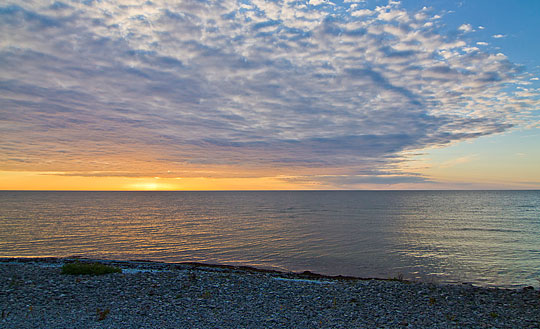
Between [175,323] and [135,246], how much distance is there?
28.3 m

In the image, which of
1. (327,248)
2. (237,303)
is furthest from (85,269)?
(327,248)

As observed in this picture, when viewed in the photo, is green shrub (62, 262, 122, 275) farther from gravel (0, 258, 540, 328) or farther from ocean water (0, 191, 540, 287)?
ocean water (0, 191, 540, 287)

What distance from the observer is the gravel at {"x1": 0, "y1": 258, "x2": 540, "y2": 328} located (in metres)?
10.8

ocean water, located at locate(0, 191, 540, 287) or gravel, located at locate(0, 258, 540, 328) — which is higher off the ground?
gravel, located at locate(0, 258, 540, 328)

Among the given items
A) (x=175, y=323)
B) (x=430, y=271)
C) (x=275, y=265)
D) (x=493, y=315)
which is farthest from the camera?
(x=275, y=265)

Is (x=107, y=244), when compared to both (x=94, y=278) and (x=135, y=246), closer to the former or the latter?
(x=135, y=246)

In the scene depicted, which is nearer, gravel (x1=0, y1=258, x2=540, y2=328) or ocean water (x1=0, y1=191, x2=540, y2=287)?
gravel (x1=0, y1=258, x2=540, y2=328)

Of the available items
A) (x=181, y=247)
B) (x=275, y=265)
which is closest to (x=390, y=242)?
(x=275, y=265)

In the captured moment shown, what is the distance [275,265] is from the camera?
27.4m

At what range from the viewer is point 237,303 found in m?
13.0

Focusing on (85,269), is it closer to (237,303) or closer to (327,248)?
(237,303)

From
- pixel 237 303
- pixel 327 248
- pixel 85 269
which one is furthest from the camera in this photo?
pixel 327 248

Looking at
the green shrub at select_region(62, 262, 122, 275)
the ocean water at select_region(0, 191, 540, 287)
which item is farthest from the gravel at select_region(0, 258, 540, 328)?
the ocean water at select_region(0, 191, 540, 287)

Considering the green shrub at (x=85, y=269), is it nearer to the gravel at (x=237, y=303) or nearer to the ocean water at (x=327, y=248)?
the gravel at (x=237, y=303)
